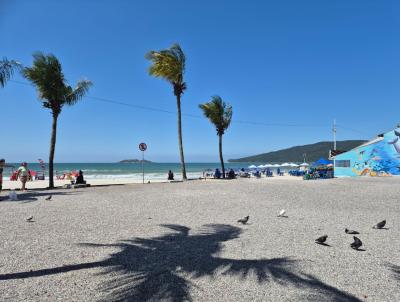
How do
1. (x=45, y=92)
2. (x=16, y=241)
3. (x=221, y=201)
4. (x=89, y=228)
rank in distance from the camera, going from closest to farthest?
(x=16, y=241) → (x=89, y=228) → (x=221, y=201) → (x=45, y=92)

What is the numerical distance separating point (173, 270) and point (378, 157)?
35202 mm

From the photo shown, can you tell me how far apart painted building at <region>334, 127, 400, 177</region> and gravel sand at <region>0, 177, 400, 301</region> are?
26.5m

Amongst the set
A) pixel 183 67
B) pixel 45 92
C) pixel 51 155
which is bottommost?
pixel 51 155

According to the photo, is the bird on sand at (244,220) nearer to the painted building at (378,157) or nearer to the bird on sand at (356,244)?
the bird on sand at (356,244)

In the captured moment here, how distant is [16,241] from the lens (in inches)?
275

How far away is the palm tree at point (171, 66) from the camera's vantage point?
1015 inches

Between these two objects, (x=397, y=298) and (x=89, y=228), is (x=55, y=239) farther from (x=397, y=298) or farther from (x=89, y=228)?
(x=397, y=298)

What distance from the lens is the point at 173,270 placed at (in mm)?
5305

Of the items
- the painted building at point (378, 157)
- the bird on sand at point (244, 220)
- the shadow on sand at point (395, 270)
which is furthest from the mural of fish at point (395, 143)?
the shadow on sand at point (395, 270)

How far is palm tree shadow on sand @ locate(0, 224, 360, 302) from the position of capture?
4430 mm

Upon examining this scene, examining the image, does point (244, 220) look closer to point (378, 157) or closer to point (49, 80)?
point (49, 80)

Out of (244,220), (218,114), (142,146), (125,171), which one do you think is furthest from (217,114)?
(125,171)

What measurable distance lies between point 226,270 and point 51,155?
57.2 ft

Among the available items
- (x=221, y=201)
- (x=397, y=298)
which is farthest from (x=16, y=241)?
(x=221, y=201)
